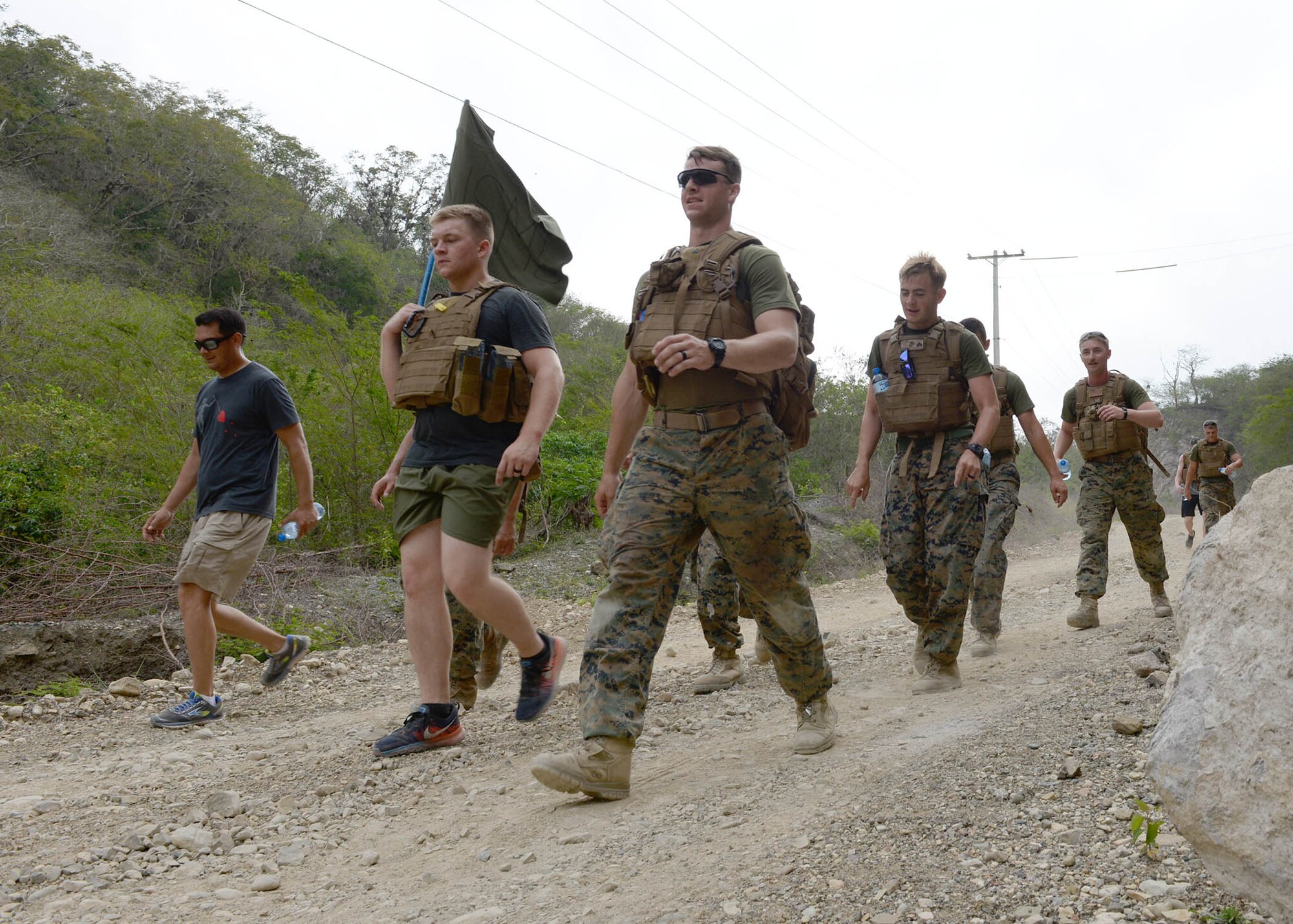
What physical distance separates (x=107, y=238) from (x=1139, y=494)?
29.5m

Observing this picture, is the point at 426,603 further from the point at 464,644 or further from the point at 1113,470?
the point at 1113,470

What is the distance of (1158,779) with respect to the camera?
83.0 inches

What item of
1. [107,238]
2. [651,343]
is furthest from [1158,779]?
[107,238]

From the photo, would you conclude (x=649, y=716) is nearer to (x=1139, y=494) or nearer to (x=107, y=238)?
(x=1139, y=494)

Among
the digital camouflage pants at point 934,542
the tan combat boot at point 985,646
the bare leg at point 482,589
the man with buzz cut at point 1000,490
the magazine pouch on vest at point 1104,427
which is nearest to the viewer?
the bare leg at point 482,589

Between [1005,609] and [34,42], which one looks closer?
[1005,609]

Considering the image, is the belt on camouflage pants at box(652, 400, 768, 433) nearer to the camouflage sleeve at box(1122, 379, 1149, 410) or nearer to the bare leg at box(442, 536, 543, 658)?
the bare leg at box(442, 536, 543, 658)

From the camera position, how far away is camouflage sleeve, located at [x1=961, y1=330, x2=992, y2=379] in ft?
17.3

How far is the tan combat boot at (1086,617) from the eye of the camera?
6.88 metres

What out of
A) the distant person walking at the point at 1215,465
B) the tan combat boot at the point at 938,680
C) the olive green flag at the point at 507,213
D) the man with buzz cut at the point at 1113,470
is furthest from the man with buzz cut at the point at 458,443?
the distant person walking at the point at 1215,465

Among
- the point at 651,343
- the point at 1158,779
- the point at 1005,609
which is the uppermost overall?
the point at 651,343

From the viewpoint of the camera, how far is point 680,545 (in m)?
3.56

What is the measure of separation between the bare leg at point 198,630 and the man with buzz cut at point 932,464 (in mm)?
3339

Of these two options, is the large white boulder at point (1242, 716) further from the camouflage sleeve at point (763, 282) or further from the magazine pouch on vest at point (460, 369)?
the magazine pouch on vest at point (460, 369)
